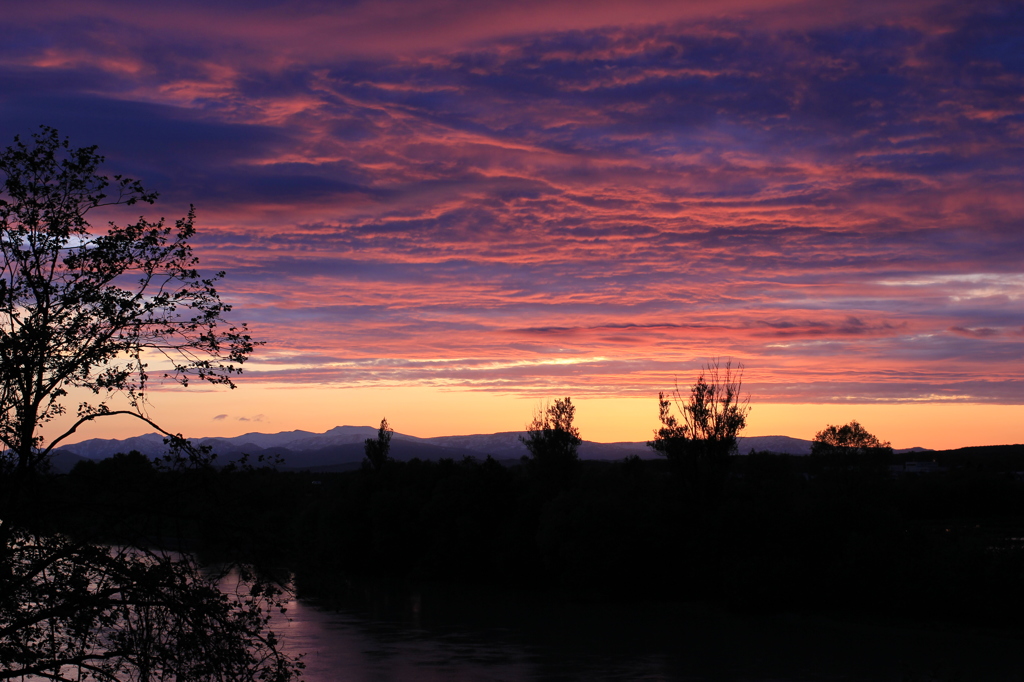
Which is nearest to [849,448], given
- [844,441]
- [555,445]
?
[844,441]

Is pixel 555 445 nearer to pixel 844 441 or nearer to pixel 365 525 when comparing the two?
pixel 365 525

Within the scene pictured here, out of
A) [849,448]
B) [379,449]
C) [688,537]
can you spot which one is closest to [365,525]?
[379,449]

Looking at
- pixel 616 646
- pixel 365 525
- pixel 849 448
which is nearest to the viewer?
pixel 616 646

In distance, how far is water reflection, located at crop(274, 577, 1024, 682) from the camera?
33.6 metres

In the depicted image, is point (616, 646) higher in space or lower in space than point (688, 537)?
lower

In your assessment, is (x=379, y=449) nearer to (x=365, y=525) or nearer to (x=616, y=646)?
(x=365, y=525)

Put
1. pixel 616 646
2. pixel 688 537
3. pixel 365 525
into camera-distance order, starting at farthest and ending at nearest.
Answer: pixel 365 525, pixel 688 537, pixel 616 646

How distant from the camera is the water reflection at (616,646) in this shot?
110 ft

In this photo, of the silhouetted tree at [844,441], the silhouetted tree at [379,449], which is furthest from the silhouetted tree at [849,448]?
the silhouetted tree at [379,449]

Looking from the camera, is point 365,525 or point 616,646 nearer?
point 616,646

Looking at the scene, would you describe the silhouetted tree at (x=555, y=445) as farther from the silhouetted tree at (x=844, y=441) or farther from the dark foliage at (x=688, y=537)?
the silhouetted tree at (x=844, y=441)

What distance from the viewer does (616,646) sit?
39.3 metres

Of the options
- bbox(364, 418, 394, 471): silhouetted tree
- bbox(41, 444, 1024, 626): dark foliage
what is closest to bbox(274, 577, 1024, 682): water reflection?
bbox(41, 444, 1024, 626): dark foliage

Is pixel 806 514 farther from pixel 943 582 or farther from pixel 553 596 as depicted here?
pixel 553 596
